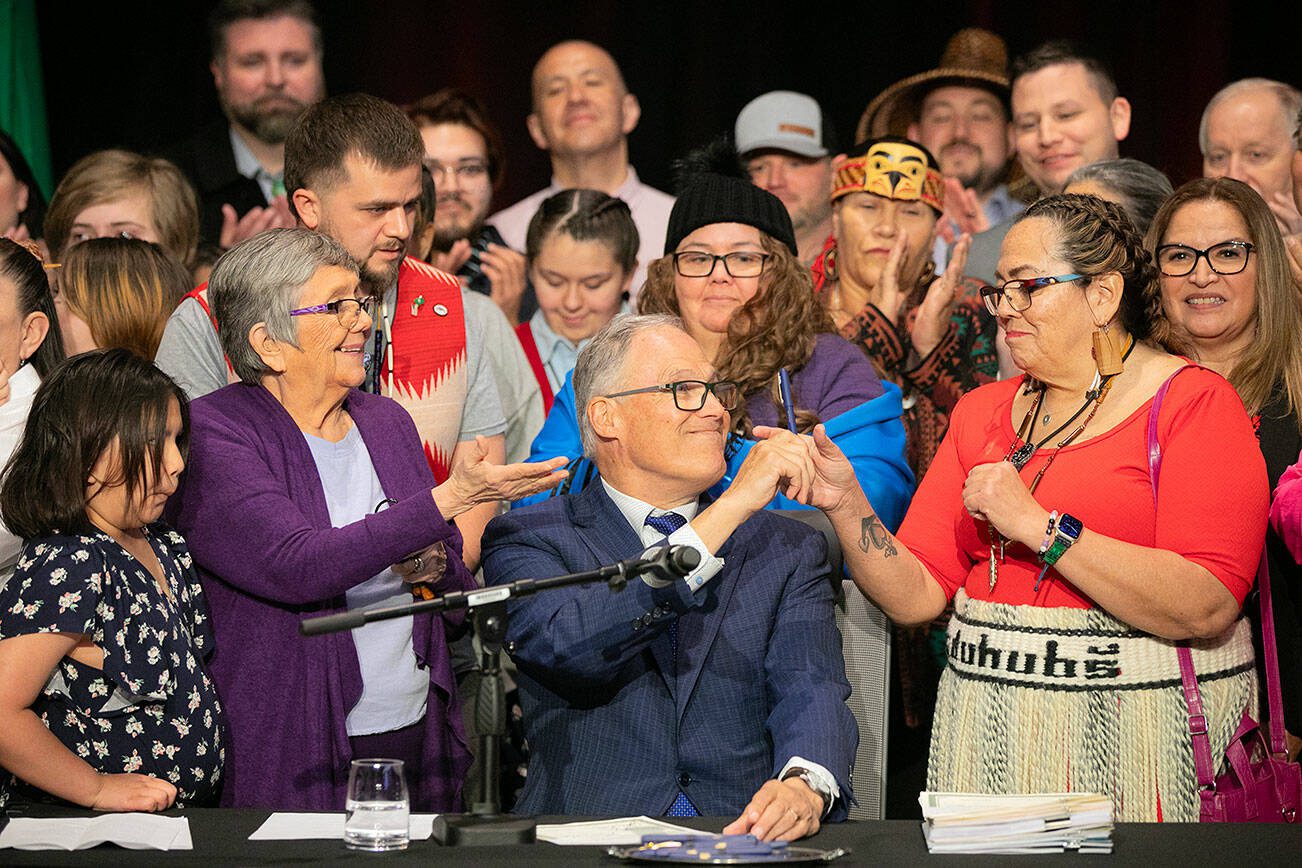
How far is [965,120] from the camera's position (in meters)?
5.62

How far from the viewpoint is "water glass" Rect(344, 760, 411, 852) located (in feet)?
7.22

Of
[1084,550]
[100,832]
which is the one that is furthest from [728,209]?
[100,832]

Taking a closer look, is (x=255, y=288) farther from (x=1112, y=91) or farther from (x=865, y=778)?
(x=1112, y=91)

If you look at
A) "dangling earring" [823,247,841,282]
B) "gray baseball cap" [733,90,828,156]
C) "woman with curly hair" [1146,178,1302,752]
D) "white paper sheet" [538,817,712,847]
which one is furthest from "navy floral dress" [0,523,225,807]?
"gray baseball cap" [733,90,828,156]

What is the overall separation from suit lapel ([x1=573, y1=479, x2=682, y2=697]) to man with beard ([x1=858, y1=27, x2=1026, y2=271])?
293cm

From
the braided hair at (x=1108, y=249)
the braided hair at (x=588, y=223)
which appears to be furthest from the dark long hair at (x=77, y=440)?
the braided hair at (x=588, y=223)

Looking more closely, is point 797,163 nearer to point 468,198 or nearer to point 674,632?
point 468,198

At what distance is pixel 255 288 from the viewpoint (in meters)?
2.95

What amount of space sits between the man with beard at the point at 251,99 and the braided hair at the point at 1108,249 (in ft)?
11.9

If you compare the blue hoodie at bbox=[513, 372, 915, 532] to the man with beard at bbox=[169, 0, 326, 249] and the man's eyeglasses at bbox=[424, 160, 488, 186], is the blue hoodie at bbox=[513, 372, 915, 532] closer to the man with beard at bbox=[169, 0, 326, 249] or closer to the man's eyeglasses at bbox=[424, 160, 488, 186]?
the man's eyeglasses at bbox=[424, 160, 488, 186]

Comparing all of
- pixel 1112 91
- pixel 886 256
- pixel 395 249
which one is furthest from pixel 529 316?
pixel 1112 91

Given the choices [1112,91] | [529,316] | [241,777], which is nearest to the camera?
[241,777]

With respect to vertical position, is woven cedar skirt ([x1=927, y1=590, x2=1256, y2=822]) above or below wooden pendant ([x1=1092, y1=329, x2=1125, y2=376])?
below

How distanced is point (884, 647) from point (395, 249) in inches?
58.6
